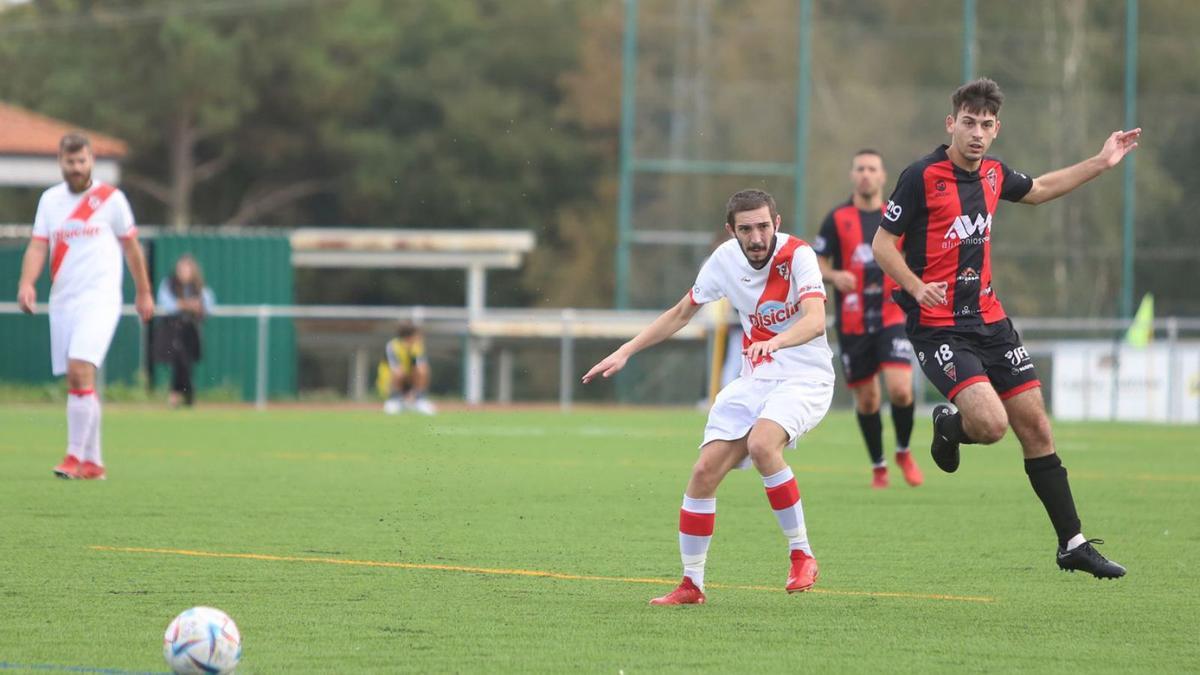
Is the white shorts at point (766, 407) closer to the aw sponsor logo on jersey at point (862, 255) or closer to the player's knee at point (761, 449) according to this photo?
the player's knee at point (761, 449)

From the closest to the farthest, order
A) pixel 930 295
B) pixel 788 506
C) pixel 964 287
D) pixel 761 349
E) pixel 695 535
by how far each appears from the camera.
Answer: pixel 761 349 < pixel 695 535 < pixel 788 506 < pixel 930 295 < pixel 964 287

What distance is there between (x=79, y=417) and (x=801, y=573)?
6.49 metres

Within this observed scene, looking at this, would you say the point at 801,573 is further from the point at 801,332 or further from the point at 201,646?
the point at 201,646

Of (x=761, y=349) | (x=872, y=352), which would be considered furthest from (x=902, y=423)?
(x=761, y=349)

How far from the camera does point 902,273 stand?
26.5 ft

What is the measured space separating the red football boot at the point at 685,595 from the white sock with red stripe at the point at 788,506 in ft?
1.58

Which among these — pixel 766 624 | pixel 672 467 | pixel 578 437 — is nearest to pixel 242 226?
pixel 578 437

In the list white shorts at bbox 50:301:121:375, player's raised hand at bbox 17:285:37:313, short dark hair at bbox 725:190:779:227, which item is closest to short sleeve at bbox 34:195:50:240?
player's raised hand at bbox 17:285:37:313

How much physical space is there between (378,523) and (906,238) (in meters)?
3.53

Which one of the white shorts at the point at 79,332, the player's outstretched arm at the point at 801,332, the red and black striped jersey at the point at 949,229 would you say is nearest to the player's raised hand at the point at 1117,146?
the red and black striped jersey at the point at 949,229

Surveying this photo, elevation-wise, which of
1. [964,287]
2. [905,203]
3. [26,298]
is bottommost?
[26,298]

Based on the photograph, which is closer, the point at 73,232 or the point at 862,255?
the point at 73,232

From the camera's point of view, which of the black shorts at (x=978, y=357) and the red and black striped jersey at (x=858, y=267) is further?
the red and black striped jersey at (x=858, y=267)

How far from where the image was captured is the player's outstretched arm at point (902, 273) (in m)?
8.02
